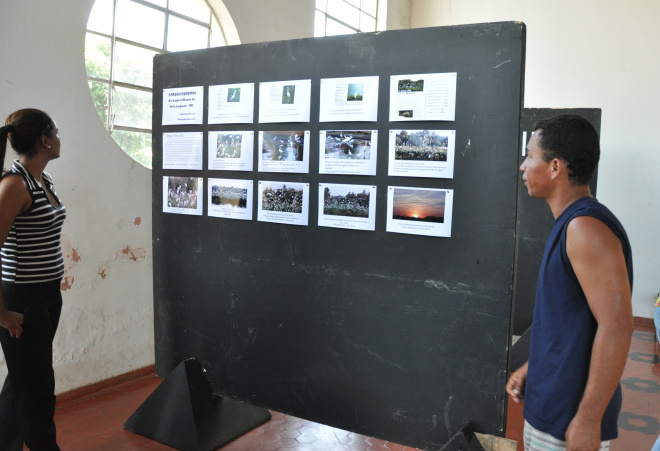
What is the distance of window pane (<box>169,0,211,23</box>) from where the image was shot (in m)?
4.05

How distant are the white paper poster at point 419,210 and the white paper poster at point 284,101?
0.58 metres

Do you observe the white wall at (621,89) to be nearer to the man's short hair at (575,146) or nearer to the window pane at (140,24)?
the window pane at (140,24)

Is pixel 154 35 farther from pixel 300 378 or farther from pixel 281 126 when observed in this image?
pixel 300 378

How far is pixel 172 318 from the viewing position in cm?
306

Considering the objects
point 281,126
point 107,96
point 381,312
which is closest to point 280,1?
point 107,96

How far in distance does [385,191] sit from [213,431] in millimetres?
1614

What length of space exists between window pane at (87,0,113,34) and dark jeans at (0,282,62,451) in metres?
1.84

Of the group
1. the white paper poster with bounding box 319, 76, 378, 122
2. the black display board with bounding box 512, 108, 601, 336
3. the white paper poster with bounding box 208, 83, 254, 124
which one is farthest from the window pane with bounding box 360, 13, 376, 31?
the white paper poster with bounding box 319, 76, 378, 122

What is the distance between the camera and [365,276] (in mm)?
2455

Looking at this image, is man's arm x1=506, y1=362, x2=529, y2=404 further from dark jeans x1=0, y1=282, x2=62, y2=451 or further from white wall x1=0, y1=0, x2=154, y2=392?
white wall x1=0, y1=0, x2=154, y2=392

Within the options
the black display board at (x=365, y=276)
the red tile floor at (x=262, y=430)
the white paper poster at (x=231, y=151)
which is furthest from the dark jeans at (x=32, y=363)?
the white paper poster at (x=231, y=151)

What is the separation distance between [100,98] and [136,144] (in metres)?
0.41

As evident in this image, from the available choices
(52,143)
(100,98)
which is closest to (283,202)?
(52,143)

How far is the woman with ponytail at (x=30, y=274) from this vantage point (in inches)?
91.4
